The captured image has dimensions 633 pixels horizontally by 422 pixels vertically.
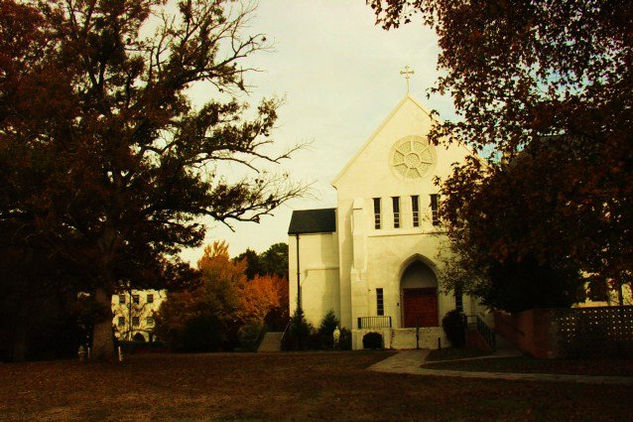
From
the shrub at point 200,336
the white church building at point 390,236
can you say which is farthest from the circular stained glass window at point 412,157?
the shrub at point 200,336

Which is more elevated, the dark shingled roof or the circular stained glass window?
the circular stained glass window

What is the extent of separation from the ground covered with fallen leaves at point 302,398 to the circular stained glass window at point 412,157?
2418 centimetres

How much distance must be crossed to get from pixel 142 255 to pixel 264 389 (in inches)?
503

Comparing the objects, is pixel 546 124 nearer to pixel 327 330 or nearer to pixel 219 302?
pixel 327 330

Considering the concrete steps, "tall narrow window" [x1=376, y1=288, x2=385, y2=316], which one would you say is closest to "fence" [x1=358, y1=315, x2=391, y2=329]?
"tall narrow window" [x1=376, y1=288, x2=385, y2=316]

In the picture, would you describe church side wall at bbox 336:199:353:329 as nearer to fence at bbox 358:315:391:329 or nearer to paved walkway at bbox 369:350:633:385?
fence at bbox 358:315:391:329

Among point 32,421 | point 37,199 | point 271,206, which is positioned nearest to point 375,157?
point 271,206

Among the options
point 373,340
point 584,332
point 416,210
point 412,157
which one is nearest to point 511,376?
point 584,332

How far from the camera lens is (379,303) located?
3869cm

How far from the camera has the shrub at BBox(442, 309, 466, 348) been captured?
1259 inches

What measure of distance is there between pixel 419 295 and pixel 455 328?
726 cm

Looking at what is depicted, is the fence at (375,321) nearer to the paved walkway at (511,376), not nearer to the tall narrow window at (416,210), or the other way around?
the tall narrow window at (416,210)

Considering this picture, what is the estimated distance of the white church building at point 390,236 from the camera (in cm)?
3812

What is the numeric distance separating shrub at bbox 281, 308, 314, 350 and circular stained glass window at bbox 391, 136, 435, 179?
449 inches
